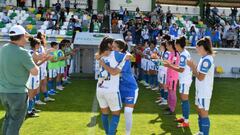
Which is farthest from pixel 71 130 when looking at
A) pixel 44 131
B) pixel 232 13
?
pixel 232 13

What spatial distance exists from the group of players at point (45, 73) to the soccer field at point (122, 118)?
35 cm

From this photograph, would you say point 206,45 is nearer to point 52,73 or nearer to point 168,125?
point 168,125

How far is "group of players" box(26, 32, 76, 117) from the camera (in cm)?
884

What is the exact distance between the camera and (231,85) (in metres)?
17.0

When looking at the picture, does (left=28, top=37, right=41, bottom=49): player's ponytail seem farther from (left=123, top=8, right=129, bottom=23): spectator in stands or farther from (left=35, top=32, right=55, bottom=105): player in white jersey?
(left=123, top=8, right=129, bottom=23): spectator in stands

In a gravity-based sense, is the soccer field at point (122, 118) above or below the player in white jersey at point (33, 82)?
below

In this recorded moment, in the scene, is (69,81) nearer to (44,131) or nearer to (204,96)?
(44,131)

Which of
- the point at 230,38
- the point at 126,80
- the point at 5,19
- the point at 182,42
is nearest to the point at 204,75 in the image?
the point at 126,80

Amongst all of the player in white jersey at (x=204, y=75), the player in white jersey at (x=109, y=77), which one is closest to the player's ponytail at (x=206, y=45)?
the player in white jersey at (x=204, y=75)

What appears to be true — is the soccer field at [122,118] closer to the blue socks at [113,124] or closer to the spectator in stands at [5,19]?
the blue socks at [113,124]

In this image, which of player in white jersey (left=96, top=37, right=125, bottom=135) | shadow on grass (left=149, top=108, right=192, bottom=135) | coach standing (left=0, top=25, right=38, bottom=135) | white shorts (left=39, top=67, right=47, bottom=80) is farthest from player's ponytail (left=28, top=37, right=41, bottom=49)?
shadow on grass (left=149, top=108, right=192, bottom=135)

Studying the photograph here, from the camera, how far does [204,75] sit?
22.7 ft

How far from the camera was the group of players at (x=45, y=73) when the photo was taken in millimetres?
8844

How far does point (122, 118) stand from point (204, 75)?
3.22 m
